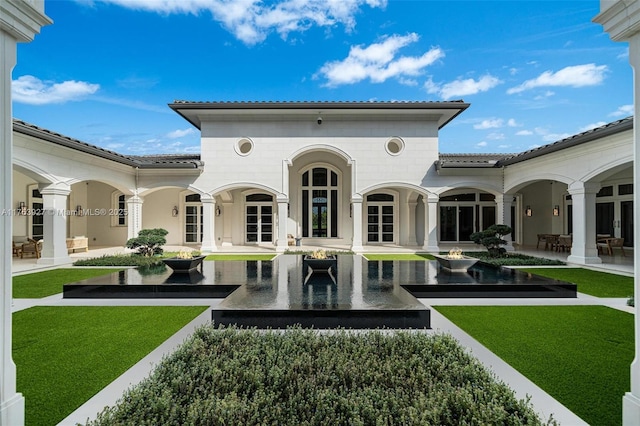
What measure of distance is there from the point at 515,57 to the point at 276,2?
10446 millimetres

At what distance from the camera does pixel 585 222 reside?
38.9 feet

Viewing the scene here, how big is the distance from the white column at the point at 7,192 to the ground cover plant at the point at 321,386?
25.6 inches

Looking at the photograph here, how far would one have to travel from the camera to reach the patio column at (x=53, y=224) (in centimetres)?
1167

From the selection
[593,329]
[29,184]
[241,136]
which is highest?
[241,136]

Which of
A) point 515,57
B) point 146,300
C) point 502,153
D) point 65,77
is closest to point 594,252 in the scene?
point 515,57

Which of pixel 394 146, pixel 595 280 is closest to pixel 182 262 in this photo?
pixel 595 280

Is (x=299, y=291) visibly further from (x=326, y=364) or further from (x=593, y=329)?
(x=593, y=329)

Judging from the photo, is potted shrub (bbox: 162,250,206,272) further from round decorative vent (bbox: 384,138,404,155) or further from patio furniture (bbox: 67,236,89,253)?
round decorative vent (bbox: 384,138,404,155)

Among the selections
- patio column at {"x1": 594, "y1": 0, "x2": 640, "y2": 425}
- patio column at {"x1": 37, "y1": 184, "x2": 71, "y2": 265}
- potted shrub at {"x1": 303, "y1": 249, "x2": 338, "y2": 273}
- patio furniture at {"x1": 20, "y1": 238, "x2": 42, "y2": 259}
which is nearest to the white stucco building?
patio column at {"x1": 37, "y1": 184, "x2": 71, "y2": 265}

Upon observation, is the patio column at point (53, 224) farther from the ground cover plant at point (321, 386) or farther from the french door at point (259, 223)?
the ground cover plant at point (321, 386)

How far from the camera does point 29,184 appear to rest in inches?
604

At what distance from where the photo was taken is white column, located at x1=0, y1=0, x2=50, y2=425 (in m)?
2.44

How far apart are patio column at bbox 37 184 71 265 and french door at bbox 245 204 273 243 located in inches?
352

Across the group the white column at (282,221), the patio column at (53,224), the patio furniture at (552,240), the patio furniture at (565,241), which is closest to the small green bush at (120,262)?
the patio column at (53,224)
